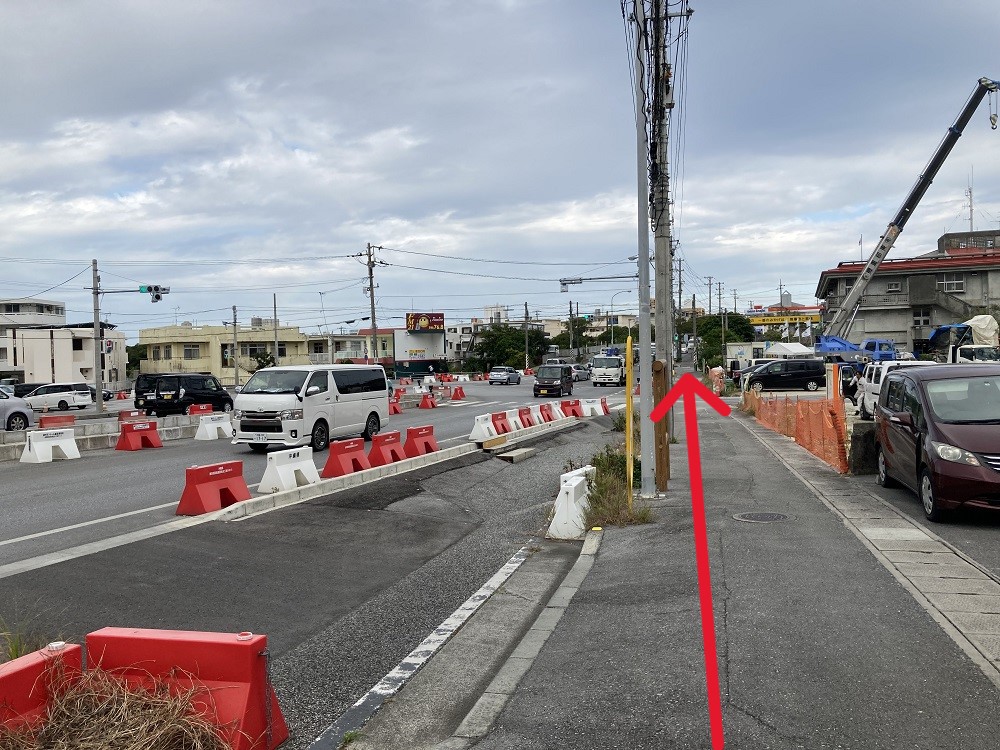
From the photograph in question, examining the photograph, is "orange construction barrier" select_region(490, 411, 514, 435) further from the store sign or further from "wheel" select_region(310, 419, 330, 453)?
the store sign

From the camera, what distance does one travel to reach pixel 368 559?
361 inches

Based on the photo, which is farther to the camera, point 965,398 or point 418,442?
point 418,442

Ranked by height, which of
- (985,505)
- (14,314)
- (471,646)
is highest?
(14,314)

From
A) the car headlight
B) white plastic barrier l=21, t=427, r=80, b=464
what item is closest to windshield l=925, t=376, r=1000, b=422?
the car headlight

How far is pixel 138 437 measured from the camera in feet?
70.9

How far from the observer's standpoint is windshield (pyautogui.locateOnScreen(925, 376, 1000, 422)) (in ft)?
31.5

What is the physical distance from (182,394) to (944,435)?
26.9 meters

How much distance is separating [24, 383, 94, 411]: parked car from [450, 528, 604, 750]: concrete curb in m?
47.3

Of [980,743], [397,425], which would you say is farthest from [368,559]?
[397,425]

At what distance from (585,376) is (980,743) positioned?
258 feet

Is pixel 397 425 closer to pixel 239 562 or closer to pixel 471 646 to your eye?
pixel 239 562

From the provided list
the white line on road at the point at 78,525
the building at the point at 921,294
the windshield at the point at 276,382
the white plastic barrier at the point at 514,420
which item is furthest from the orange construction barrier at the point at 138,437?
the building at the point at 921,294

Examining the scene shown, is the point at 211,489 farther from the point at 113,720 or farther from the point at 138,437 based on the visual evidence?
the point at 138,437

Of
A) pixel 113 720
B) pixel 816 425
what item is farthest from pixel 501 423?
pixel 113 720
